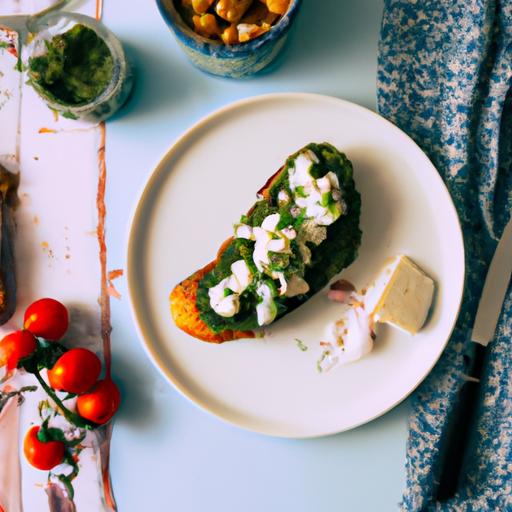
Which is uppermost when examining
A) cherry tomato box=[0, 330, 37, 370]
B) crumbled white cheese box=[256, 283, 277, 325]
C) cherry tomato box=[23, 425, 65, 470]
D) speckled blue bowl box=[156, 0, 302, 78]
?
speckled blue bowl box=[156, 0, 302, 78]

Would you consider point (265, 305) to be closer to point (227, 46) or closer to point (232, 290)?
point (232, 290)

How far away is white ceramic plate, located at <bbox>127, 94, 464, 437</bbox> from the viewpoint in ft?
5.13

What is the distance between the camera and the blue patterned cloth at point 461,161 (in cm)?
155

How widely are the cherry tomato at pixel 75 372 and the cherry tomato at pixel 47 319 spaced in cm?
7

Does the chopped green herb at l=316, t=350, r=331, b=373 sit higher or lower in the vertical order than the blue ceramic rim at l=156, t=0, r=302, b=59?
lower

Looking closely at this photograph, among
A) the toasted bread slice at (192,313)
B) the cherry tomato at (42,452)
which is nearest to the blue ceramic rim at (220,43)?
the toasted bread slice at (192,313)

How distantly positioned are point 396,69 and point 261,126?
373mm

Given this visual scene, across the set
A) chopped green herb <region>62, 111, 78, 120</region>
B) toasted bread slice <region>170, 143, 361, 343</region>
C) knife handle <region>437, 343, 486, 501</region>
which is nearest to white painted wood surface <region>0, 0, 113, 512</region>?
chopped green herb <region>62, 111, 78, 120</region>

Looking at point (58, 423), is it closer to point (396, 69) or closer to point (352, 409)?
point (352, 409)

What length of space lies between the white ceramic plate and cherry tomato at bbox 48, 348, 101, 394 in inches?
6.1

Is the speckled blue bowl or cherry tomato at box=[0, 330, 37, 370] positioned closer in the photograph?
the speckled blue bowl

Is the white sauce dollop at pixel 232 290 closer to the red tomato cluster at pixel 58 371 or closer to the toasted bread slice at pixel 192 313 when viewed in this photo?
the toasted bread slice at pixel 192 313

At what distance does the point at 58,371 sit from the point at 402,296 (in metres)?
0.87

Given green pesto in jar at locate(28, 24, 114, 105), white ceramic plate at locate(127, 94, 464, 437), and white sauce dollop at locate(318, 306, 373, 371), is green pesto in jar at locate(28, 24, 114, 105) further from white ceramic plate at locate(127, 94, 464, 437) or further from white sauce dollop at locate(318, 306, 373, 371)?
white sauce dollop at locate(318, 306, 373, 371)
